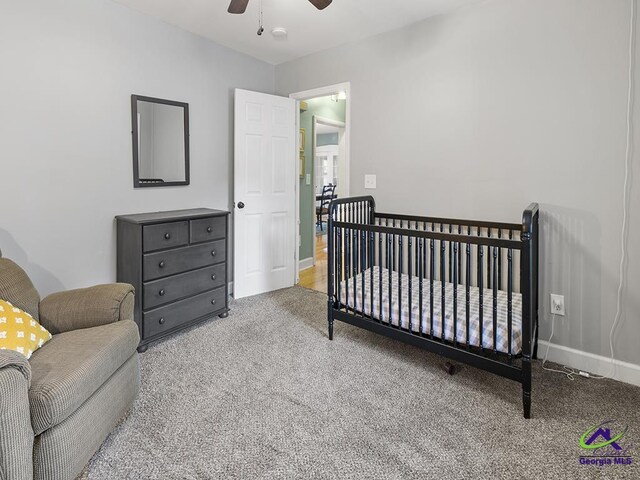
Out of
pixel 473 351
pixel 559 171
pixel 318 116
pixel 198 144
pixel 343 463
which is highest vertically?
pixel 318 116

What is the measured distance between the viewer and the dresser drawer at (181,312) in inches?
101

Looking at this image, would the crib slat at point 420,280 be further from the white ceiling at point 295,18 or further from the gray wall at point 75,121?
the gray wall at point 75,121

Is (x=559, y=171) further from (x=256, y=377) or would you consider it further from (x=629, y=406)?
(x=256, y=377)

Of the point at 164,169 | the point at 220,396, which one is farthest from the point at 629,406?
the point at 164,169

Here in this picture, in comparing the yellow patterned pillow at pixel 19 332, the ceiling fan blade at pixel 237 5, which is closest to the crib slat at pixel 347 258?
the ceiling fan blade at pixel 237 5

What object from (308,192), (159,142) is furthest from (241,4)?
(308,192)

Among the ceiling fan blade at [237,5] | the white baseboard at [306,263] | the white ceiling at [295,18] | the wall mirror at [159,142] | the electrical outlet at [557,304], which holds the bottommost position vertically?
the white baseboard at [306,263]

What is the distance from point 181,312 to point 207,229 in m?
0.66

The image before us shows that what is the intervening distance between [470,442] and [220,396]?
48.8 inches

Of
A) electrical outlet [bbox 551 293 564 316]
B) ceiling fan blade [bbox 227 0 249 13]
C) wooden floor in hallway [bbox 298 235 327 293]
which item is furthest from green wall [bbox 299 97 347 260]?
electrical outlet [bbox 551 293 564 316]

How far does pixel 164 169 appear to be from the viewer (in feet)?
10.2

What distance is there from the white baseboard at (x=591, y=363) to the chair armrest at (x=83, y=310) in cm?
255

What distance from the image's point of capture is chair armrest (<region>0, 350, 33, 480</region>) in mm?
1072

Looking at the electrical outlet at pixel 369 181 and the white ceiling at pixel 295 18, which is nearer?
the white ceiling at pixel 295 18
